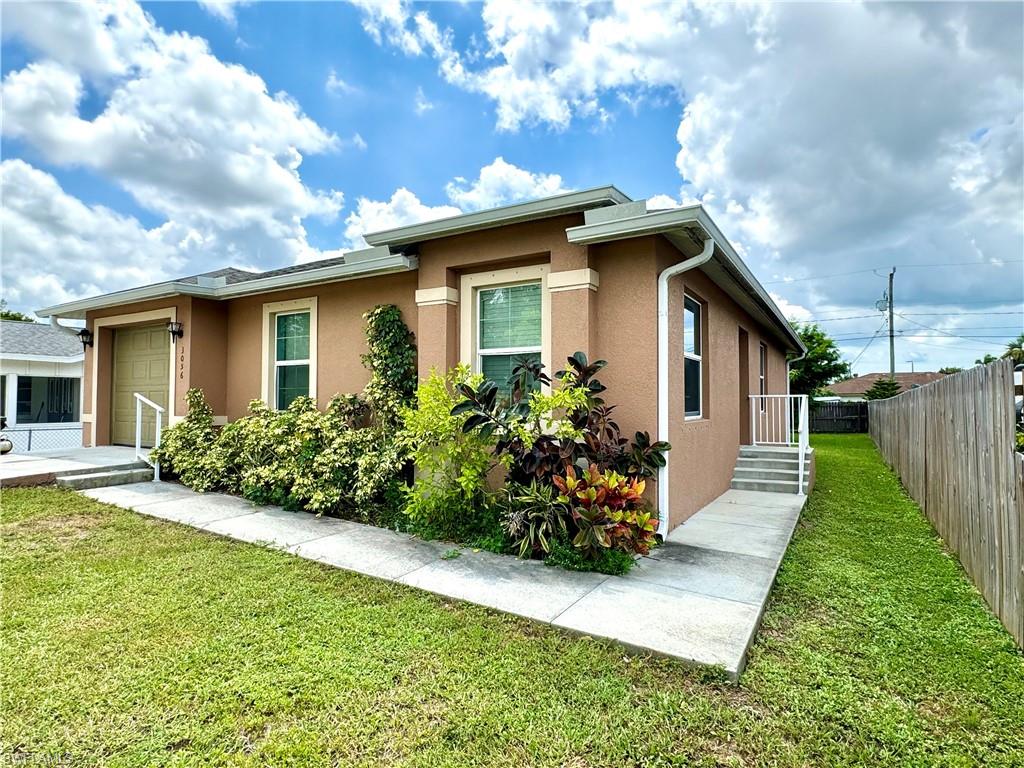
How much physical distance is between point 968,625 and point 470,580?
3505 mm

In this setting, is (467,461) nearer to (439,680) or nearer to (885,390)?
(439,680)

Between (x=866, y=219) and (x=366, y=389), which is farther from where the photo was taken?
(x=866, y=219)

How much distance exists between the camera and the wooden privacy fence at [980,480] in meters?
3.32

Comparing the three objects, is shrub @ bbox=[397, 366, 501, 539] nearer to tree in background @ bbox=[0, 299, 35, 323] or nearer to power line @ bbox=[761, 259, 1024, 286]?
power line @ bbox=[761, 259, 1024, 286]

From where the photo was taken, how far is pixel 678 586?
394 cm

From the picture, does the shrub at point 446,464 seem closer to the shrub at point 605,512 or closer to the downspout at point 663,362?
the shrub at point 605,512

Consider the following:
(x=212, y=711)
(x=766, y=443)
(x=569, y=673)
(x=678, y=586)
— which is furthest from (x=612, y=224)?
(x=766, y=443)

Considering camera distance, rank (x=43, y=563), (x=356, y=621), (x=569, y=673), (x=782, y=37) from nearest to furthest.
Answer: (x=569, y=673), (x=356, y=621), (x=43, y=563), (x=782, y=37)

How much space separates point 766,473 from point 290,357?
8187mm

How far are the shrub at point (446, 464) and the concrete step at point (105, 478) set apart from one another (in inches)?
201

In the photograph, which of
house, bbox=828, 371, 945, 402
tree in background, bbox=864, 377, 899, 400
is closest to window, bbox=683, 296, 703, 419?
tree in background, bbox=864, 377, 899, 400

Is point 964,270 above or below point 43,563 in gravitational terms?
above

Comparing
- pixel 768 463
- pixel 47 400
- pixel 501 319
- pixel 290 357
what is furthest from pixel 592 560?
pixel 47 400

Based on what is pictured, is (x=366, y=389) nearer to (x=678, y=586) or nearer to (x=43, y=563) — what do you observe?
(x=43, y=563)
